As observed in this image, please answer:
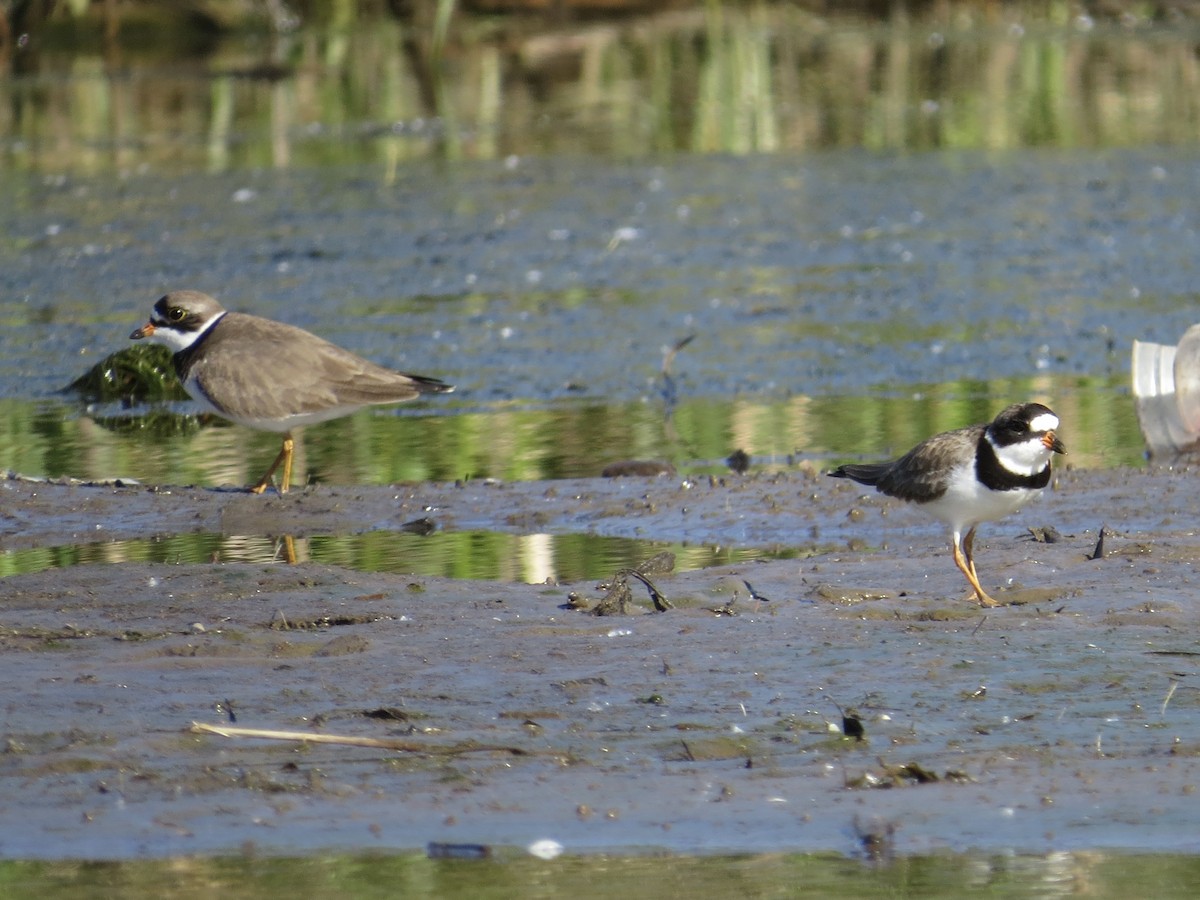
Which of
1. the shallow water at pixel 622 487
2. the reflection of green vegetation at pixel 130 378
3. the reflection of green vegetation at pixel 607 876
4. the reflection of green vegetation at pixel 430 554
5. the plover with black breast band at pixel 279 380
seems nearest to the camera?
the reflection of green vegetation at pixel 607 876

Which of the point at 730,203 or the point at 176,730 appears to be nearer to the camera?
the point at 176,730

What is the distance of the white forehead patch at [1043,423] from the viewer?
20.3 ft

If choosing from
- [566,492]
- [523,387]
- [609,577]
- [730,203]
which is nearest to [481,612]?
[609,577]

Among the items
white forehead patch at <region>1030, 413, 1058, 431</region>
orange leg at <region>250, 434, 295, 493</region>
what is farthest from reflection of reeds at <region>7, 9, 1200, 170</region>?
white forehead patch at <region>1030, 413, 1058, 431</region>

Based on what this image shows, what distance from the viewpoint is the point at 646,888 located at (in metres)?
3.94

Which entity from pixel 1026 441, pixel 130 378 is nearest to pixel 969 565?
pixel 1026 441

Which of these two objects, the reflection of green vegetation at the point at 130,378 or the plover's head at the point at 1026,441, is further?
the reflection of green vegetation at the point at 130,378

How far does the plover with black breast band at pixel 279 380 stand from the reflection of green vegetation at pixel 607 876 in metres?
4.01

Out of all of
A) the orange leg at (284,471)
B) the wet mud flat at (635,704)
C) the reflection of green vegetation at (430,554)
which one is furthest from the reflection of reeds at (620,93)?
the wet mud flat at (635,704)

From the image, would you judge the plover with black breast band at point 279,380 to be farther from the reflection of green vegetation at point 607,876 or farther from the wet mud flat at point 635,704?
the reflection of green vegetation at point 607,876

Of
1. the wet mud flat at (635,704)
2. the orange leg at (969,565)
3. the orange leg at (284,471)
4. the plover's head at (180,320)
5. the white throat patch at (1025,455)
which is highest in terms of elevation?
the plover's head at (180,320)

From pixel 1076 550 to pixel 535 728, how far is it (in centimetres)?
244

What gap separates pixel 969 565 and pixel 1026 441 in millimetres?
438

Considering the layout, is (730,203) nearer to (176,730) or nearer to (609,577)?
(609,577)
